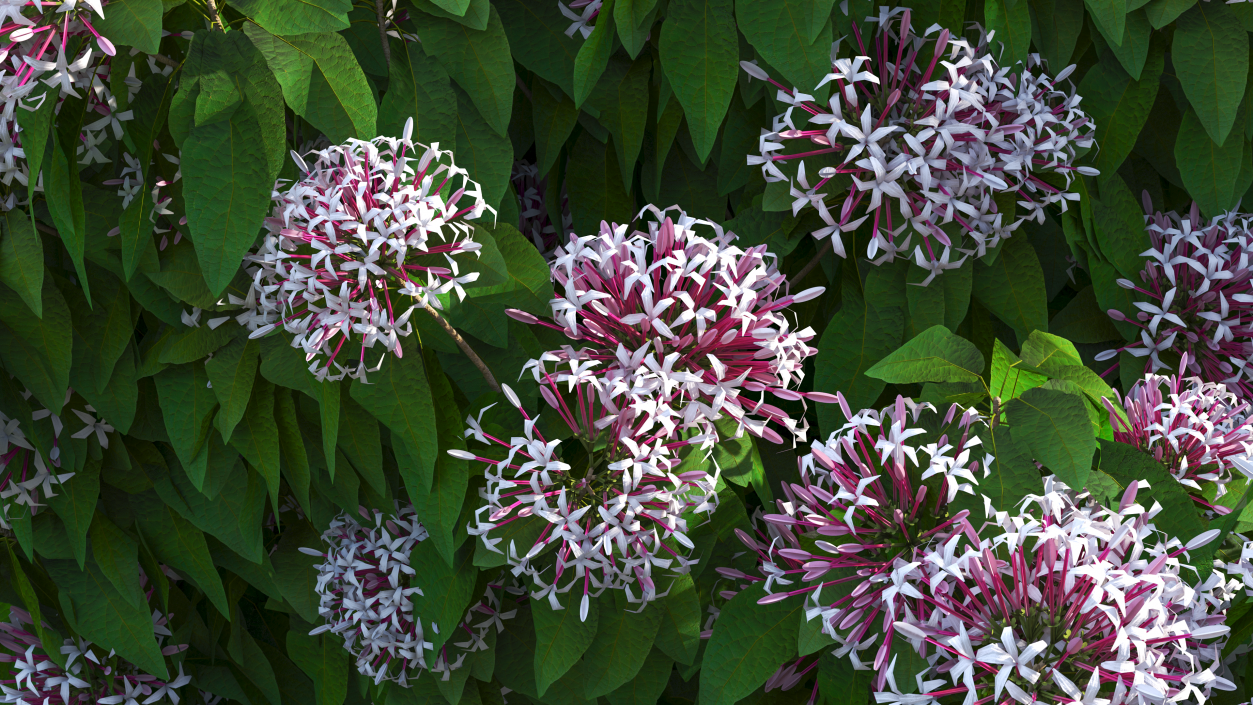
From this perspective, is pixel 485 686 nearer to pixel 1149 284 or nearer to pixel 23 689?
pixel 23 689

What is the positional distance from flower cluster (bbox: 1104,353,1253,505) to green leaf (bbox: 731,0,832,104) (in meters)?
0.50

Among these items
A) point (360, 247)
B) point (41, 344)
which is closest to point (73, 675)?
point (41, 344)

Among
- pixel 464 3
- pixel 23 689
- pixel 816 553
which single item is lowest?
pixel 23 689

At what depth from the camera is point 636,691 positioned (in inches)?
47.9

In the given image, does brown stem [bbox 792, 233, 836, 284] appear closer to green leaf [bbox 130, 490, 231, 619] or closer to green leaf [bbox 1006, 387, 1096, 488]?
green leaf [bbox 1006, 387, 1096, 488]

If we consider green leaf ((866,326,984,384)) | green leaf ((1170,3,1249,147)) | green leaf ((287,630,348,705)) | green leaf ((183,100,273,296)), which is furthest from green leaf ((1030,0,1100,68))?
green leaf ((287,630,348,705))

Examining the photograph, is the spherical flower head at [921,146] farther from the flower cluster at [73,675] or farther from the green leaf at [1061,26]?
the flower cluster at [73,675]

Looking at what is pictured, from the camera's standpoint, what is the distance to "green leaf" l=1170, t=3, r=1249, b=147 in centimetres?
Result: 117

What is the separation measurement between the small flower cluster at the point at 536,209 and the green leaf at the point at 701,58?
315mm

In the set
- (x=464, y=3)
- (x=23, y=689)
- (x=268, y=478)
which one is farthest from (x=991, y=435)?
(x=23, y=689)

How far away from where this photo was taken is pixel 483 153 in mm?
1152

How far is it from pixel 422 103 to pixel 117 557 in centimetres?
79

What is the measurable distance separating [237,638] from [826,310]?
3.40ft

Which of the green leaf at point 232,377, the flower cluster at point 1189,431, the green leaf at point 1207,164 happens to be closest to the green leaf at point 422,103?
the green leaf at point 232,377
